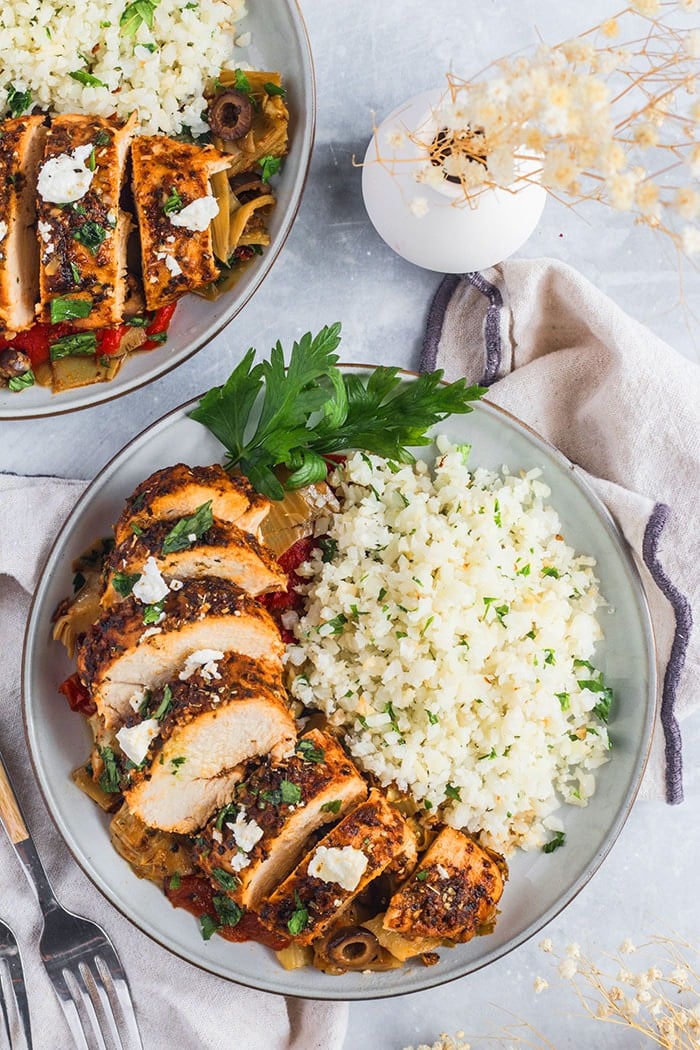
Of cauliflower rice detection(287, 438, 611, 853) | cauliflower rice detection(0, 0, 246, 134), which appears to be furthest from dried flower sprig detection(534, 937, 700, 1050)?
cauliflower rice detection(0, 0, 246, 134)

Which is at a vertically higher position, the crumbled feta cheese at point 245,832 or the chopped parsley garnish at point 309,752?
the chopped parsley garnish at point 309,752

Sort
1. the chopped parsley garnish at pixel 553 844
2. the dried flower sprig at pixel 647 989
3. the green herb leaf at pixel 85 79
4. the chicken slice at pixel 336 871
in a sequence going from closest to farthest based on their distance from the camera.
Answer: the chicken slice at pixel 336 871 < the green herb leaf at pixel 85 79 < the chopped parsley garnish at pixel 553 844 < the dried flower sprig at pixel 647 989

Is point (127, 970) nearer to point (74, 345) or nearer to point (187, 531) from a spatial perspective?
point (187, 531)

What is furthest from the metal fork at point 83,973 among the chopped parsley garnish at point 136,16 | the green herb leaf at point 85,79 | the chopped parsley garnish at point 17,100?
the chopped parsley garnish at point 136,16

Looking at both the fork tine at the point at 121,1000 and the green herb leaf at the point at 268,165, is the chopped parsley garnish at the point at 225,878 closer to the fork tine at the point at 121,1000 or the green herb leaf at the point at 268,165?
the fork tine at the point at 121,1000

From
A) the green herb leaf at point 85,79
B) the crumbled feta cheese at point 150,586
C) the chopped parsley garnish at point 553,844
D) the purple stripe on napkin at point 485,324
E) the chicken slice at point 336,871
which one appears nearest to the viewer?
the crumbled feta cheese at point 150,586

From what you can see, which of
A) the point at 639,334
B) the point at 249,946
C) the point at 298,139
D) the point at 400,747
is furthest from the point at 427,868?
the point at 298,139

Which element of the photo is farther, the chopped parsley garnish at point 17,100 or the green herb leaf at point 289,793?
the chopped parsley garnish at point 17,100

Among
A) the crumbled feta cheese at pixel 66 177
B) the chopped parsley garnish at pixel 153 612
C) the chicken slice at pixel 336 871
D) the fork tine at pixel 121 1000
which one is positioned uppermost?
the crumbled feta cheese at pixel 66 177

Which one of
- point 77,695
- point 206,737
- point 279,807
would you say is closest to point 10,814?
point 77,695
